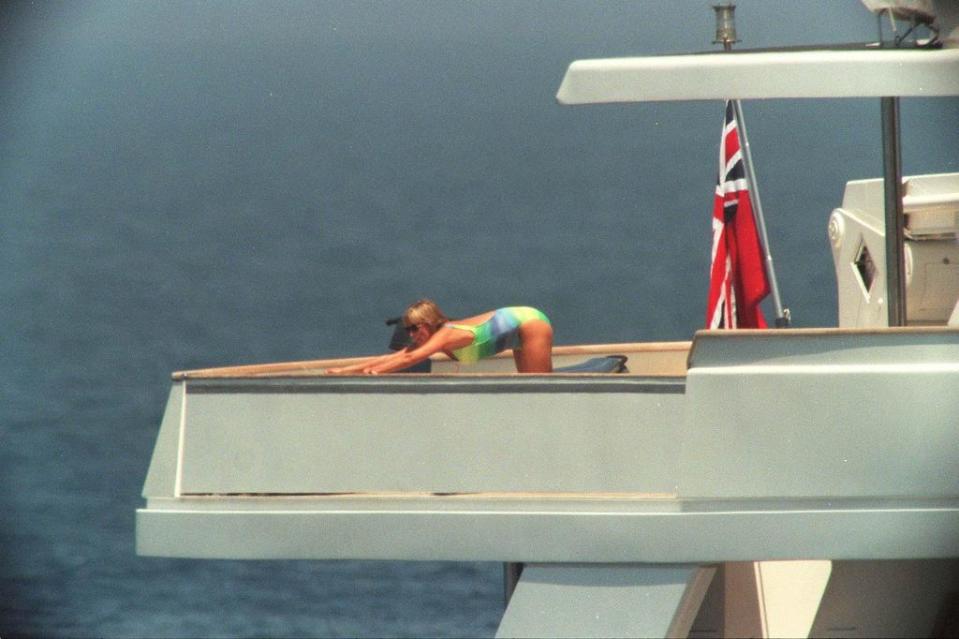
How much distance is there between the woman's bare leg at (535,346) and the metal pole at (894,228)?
161 centimetres

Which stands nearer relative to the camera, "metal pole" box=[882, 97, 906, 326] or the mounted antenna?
"metal pole" box=[882, 97, 906, 326]

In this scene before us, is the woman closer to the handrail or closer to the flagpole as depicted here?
the handrail

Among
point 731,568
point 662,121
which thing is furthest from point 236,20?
point 731,568

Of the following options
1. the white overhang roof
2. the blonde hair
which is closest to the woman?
the blonde hair

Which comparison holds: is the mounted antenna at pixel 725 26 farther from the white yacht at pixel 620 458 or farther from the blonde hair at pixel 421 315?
the blonde hair at pixel 421 315

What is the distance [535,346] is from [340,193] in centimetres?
3076

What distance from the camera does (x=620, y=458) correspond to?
29.0ft

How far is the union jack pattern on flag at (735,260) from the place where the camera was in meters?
11.5

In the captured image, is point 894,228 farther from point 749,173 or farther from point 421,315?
point 749,173

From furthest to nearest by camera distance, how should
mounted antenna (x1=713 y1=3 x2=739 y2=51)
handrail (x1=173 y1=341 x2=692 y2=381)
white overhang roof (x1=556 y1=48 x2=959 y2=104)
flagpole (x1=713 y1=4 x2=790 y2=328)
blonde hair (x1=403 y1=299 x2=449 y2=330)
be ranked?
mounted antenna (x1=713 y1=3 x2=739 y2=51)
flagpole (x1=713 y1=4 x2=790 y2=328)
blonde hair (x1=403 y1=299 x2=449 y2=330)
handrail (x1=173 y1=341 x2=692 y2=381)
white overhang roof (x1=556 y1=48 x2=959 y2=104)

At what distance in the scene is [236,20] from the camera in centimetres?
4244

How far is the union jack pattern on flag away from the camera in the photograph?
452 inches

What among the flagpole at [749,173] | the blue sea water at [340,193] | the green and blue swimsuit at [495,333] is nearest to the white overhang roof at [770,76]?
the green and blue swimsuit at [495,333]

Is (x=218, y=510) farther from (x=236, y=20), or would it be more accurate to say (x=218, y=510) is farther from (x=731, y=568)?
(x=236, y=20)
